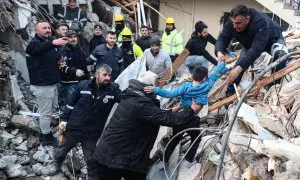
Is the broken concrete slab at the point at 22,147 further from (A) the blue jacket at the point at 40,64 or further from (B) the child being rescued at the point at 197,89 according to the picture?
(B) the child being rescued at the point at 197,89

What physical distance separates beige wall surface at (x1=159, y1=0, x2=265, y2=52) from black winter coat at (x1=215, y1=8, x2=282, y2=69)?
8.41 metres

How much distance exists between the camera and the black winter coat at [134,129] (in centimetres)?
487

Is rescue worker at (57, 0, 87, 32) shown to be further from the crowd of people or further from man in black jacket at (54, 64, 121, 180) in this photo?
man in black jacket at (54, 64, 121, 180)

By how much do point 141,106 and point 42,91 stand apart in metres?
2.72

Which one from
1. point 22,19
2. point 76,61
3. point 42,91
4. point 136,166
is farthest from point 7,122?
point 136,166

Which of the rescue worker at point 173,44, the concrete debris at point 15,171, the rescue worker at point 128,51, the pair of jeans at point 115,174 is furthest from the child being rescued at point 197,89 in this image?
the rescue worker at point 173,44

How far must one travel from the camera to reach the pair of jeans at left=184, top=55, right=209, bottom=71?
8281 mm

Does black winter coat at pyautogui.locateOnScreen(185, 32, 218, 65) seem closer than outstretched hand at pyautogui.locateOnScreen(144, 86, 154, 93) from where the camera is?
No

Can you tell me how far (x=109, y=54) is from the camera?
803cm

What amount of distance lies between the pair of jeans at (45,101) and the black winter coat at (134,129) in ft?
7.46

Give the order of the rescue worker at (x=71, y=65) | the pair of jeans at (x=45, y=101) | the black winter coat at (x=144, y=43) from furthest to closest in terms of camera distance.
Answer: the black winter coat at (x=144, y=43)
the rescue worker at (x=71, y=65)
the pair of jeans at (x=45, y=101)

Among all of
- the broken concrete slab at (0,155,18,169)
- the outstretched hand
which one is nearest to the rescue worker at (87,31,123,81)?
the broken concrete slab at (0,155,18,169)

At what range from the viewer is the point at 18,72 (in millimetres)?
8859

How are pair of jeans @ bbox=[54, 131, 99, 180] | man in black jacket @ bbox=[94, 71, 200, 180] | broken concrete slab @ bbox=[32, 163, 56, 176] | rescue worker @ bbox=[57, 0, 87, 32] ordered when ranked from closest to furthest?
man in black jacket @ bbox=[94, 71, 200, 180], pair of jeans @ bbox=[54, 131, 99, 180], broken concrete slab @ bbox=[32, 163, 56, 176], rescue worker @ bbox=[57, 0, 87, 32]
